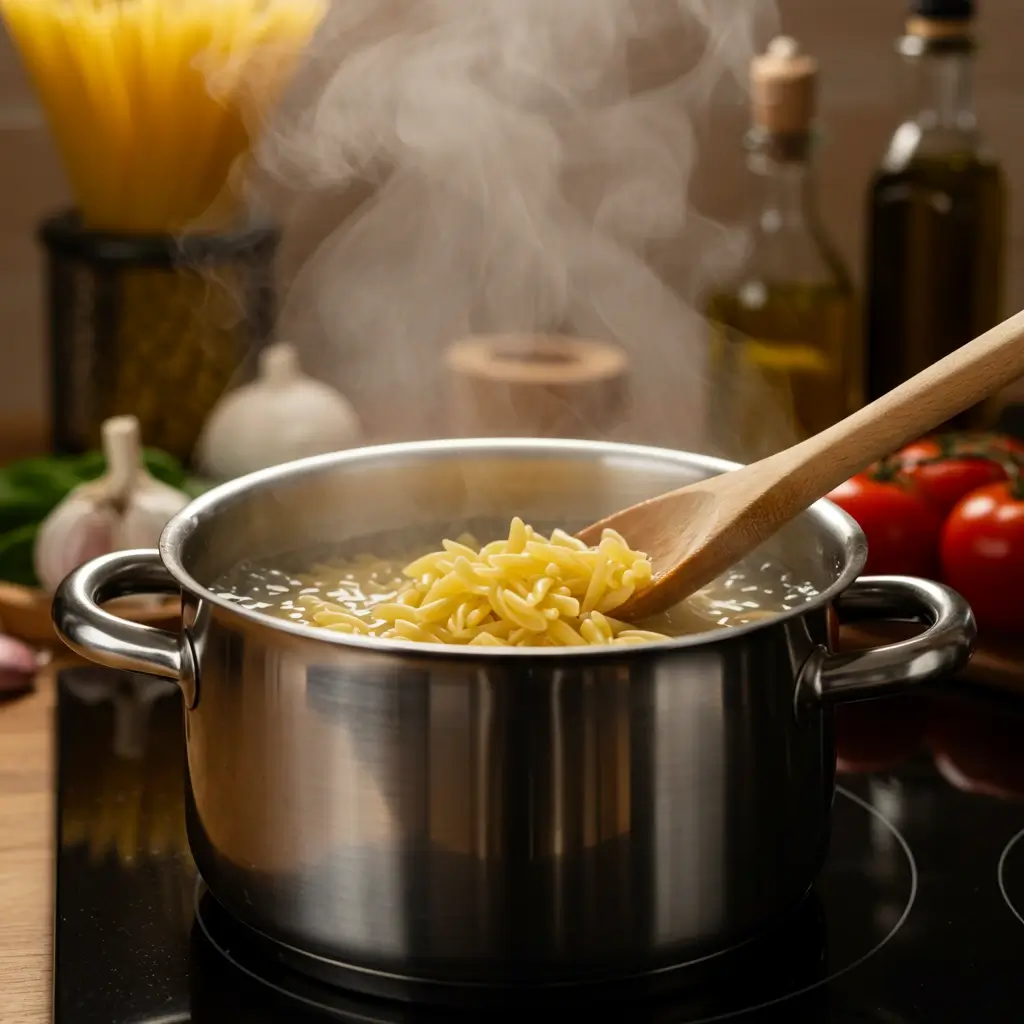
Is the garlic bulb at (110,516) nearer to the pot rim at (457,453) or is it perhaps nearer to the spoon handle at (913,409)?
the pot rim at (457,453)

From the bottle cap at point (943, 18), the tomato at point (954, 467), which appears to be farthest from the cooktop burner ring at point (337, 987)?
the bottle cap at point (943, 18)

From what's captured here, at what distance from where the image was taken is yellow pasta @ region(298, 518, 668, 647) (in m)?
0.88

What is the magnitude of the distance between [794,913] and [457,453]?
14.1 inches

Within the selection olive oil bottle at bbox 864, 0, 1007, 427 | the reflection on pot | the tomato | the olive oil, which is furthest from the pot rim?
olive oil bottle at bbox 864, 0, 1007, 427

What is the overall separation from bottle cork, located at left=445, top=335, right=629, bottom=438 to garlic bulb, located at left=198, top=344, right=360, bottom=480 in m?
0.13

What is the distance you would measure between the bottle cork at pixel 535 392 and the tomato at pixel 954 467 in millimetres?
296

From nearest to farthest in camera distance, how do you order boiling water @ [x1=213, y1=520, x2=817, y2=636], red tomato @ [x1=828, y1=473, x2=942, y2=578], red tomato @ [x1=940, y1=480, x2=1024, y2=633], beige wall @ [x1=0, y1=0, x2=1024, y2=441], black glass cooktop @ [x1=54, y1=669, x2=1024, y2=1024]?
black glass cooktop @ [x1=54, y1=669, x2=1024, y2=1024] < boiling water @ [x1=213, y1=520, x2=817, y2=636] < red tomato @ [x1=940, y1=480, x2=1024, y2=633] < red tomato @ [x1=828, y1=473, x2=942, y2=578] < beige wall @ [x1=0, y1=0, x2=1024, y2=441]

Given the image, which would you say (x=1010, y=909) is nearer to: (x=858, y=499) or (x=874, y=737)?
(x=874, y=737)

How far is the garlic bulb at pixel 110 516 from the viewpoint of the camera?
4.31 feet

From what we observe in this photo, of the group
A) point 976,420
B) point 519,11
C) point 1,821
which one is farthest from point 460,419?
point 1,821

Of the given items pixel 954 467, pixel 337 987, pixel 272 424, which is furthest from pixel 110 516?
pixel 954 467

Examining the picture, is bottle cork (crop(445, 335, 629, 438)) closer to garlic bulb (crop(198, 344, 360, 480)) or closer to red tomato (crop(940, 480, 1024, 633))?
garlic bulb (crop(198, 344, 360, 480))

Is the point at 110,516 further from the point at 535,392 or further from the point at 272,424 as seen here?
the point at 535,392

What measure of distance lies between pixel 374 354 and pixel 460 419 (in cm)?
37
